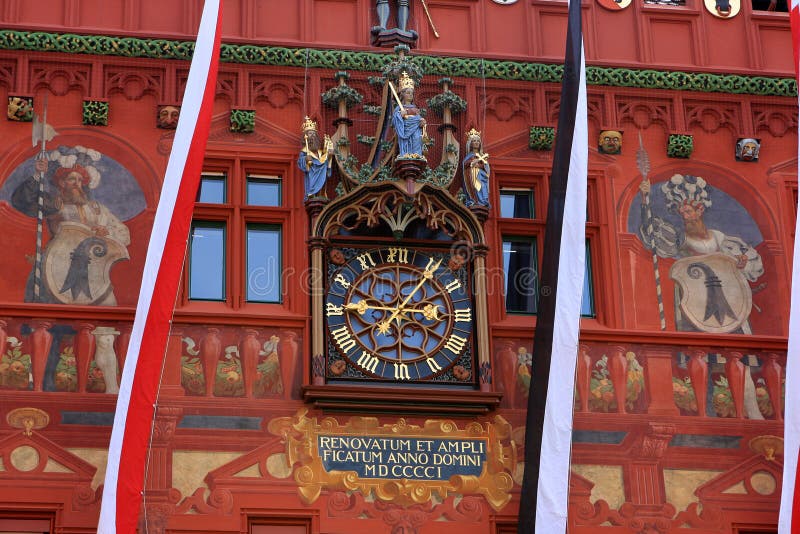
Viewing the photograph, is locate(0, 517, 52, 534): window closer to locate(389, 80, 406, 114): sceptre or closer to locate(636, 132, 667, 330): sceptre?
locate(389, 80, 406, 114): sceptre

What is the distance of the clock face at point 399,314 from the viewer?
24812 millimetres

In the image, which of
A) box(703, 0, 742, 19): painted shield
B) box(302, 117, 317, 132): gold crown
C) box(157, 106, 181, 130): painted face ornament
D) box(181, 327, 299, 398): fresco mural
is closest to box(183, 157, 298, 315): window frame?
box(181, 327, 299, 398): fresco mural

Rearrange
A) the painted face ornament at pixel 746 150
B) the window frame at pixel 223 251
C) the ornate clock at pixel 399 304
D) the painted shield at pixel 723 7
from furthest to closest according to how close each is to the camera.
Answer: the painted shield at pixel 723 7 < the painted face ornament at pixel 746 150 < the window frame at pixel 223 251 < the ornate clock at pixel 399 304

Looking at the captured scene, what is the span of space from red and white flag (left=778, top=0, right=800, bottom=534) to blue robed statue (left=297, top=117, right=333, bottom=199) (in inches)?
234

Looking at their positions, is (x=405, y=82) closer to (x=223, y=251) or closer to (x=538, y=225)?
(x=538, y=225)

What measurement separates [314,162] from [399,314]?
7.33ft

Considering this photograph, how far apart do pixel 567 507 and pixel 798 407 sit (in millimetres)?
3000

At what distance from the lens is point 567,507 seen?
2330cm

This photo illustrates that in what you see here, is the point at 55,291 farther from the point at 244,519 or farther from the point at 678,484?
the point at 678,484

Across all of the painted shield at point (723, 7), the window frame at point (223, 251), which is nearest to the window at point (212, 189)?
the window frame at point (223, 251)

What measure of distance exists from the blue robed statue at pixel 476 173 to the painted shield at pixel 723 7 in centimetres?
429

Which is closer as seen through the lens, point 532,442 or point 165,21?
point 532,442

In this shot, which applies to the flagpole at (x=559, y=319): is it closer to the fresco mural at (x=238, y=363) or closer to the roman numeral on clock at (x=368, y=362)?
the roman numeral on clock at (x=368, y=362)

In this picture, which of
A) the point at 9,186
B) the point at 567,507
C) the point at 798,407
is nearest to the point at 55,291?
the point at 9,186
